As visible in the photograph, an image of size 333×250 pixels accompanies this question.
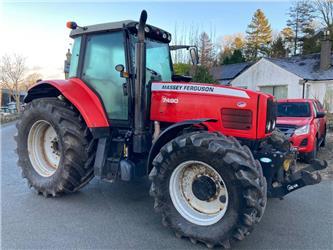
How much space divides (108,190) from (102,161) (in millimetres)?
978

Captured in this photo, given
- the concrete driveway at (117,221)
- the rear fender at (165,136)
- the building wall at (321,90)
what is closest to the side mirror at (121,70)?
the rear fender at (165,136)

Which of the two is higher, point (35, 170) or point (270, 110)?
point (270, 110)

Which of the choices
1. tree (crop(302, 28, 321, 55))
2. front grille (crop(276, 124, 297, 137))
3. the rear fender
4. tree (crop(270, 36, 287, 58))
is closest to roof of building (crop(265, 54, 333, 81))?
tree (crop(302, 28, 321, 55))

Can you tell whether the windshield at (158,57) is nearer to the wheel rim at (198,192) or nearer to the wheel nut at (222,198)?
the wheel rim at (198,192)

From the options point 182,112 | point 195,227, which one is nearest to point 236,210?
point 195,227

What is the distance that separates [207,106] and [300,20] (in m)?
42.7

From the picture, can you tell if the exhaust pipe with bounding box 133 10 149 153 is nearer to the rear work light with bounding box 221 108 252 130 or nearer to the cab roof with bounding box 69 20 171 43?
the cab roof with bounding box 69 20 171 43

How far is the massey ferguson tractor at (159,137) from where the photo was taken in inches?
116

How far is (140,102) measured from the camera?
377 cm

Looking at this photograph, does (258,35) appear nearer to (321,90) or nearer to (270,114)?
(321,90)

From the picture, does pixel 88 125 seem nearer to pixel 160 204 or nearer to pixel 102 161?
pixel 102 161

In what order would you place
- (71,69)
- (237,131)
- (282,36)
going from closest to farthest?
(237,131) < (71,69) < (282,36)

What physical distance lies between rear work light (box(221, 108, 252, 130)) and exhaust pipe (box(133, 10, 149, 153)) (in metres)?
1.04

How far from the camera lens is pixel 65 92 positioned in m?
4.07
